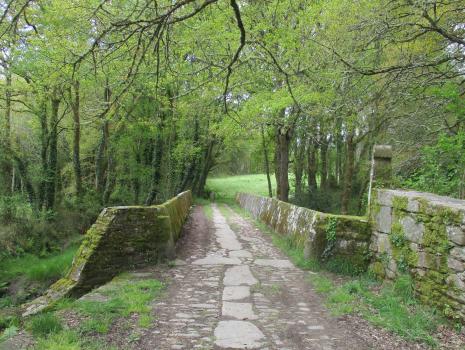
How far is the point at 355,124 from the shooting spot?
49.0 ft

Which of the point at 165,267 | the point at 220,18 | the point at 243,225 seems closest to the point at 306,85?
the point at 220,18

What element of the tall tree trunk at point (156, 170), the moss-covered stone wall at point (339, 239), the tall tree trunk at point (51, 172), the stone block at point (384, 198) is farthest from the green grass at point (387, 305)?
the tall tree trunk at point (156, 170)

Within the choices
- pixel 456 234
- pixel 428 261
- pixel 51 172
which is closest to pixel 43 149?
pixel 51 172

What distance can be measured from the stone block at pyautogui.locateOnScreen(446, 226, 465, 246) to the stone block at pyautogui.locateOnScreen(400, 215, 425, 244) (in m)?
0.65

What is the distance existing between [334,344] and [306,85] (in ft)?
32.9

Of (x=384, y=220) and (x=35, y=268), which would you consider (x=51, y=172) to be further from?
(x=384, y=220)

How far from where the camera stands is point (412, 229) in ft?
18.9

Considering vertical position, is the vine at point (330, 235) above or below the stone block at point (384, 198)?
below

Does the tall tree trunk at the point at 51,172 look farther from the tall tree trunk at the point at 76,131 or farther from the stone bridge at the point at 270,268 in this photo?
the stone bridge at the point at 270,268

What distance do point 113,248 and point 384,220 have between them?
4.80 metres

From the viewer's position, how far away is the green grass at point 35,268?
11625 millimetres

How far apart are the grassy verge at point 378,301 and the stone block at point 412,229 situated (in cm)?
58

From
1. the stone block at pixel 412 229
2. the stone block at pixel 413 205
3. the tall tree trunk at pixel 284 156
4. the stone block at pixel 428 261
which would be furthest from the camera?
the tall tree trunk at pixel 284 156

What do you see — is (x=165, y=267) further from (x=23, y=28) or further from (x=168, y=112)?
(x=168, y=112)
